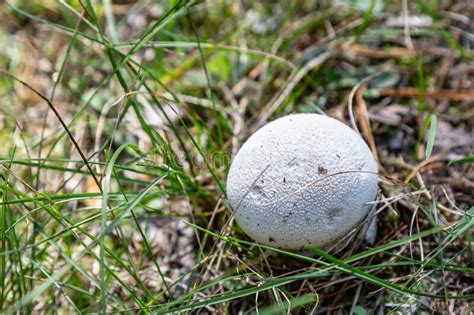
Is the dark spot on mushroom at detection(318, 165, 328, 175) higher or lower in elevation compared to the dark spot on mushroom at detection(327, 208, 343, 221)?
higher

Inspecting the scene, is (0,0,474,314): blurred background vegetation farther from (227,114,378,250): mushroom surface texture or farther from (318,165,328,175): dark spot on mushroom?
(318,165,328,175): dark spot on mushroom

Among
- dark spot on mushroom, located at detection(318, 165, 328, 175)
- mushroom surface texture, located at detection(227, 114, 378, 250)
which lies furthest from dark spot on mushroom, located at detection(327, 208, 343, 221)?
dark spot on mushroom, located at detection(318, 165, 328, 175)

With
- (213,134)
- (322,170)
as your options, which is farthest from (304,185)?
(213,134)

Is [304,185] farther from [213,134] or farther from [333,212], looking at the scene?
[213,134]

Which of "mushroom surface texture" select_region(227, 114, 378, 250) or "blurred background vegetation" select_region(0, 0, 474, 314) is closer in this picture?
"mushroom surface texture" select_region(227, 114, 378, 250)

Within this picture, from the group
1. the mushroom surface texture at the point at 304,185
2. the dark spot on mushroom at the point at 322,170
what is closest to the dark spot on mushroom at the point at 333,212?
the mushroom surface texture at the point at 304,185

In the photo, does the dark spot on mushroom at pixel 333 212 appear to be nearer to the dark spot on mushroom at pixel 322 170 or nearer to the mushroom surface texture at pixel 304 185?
the mushroom surface texture at pixel 304 185

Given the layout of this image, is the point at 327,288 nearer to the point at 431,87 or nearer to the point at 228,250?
the point at 228,250

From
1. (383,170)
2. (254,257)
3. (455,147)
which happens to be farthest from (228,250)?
(455,147)
